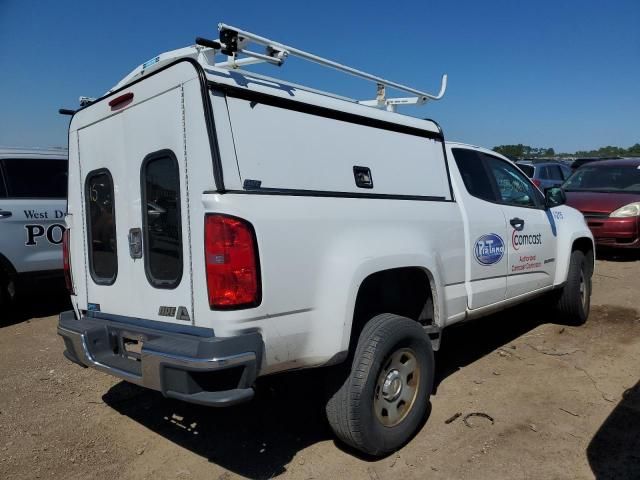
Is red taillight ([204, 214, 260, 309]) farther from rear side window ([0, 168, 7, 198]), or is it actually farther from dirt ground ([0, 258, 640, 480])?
rear side window ([0, 168, 7, 198])

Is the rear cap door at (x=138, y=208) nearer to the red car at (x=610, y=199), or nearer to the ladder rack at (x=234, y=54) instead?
the ladder rack at (x=234, y=54)

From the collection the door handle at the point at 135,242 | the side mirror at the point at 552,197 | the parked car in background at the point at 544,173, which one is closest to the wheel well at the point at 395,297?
the door handle at the point at 135,242

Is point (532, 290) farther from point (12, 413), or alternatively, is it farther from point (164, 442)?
point (12, 413)

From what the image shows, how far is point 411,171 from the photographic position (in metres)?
3.71

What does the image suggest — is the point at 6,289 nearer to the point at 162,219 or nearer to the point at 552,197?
the point at 162,219

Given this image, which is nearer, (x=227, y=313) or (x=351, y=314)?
(x=227, y=313)

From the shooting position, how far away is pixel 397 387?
10.9ft

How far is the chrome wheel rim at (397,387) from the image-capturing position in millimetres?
3217

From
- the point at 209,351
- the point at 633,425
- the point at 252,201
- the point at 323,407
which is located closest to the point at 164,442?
the point at 323,407

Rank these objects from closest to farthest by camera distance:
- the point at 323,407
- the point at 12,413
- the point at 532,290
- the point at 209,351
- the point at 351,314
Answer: the point at 209,351 → the point at 351,314 → the point at 323,407 → the point at 12,413 → the point at 532,290

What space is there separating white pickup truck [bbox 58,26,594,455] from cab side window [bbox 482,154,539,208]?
2.62ft

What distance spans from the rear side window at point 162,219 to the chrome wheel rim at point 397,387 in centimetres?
136

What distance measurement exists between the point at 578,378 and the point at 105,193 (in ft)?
12.8

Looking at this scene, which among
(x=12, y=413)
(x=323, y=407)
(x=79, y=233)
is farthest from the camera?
(x=12, y=413)
